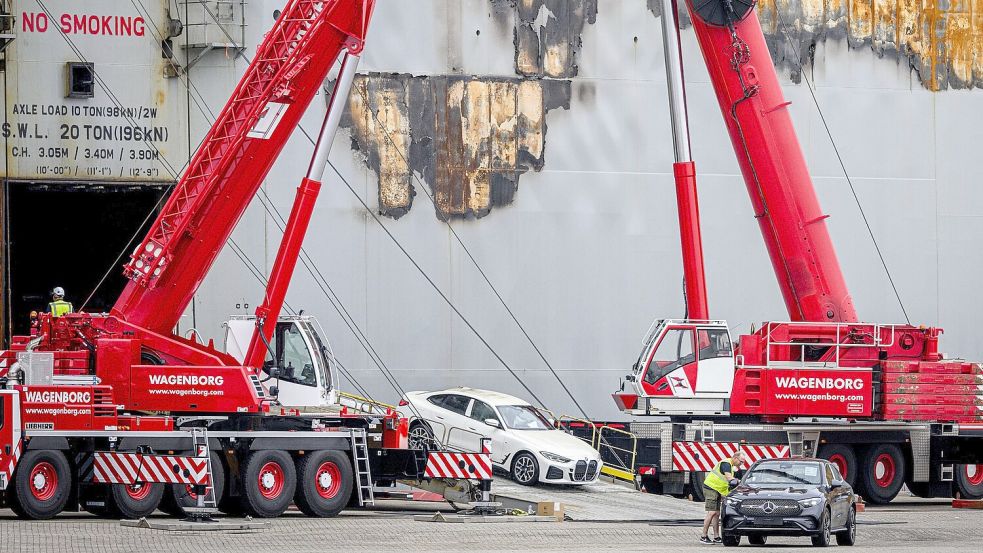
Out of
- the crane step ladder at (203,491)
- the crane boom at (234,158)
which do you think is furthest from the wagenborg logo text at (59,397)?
the crane step ladder at (203,491)

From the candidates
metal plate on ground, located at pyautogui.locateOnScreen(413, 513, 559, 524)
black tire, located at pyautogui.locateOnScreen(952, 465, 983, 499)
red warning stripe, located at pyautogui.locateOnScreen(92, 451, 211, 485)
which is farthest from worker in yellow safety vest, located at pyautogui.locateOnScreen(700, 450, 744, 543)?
black tire, located at pyautogui.locateOnScreen(952, 465, 983, 499)

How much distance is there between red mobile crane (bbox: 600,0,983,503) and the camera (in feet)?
88.3

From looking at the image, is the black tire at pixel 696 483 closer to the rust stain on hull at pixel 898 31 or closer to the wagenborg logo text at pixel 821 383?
the wagenborg logo text at pixel 821 383

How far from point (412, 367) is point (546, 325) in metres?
3.21

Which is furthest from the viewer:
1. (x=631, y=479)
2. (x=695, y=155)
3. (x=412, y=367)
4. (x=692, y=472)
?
(x=695, y=155)

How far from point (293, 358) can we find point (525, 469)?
5891 mm

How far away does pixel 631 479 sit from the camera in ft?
101

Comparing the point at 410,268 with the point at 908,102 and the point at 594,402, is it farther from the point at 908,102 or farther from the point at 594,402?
the point at 908,102

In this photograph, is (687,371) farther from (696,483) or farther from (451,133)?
(451,133)

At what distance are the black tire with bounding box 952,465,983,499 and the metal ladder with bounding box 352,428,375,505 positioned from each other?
37.1 feet

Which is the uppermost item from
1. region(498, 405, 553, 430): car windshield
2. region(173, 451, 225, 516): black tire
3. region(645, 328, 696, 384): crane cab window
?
region(645, 328, 696, 384): crane cab window

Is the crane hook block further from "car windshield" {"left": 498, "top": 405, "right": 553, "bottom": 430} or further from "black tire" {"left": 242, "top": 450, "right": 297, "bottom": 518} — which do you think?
"black tire" {"left": 242, "top": 450, "right": 297, "bottom": 518}

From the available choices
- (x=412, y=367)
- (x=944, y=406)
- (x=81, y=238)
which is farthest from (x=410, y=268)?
(x=944, y=406)

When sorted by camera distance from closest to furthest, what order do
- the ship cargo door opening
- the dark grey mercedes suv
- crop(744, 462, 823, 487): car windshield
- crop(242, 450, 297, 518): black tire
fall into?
the dark grey mercedes suv, crop(744, 462, 823, 487): car windshield, crop(242, 450, 297, 518): black tire, the ship cargo door opening
